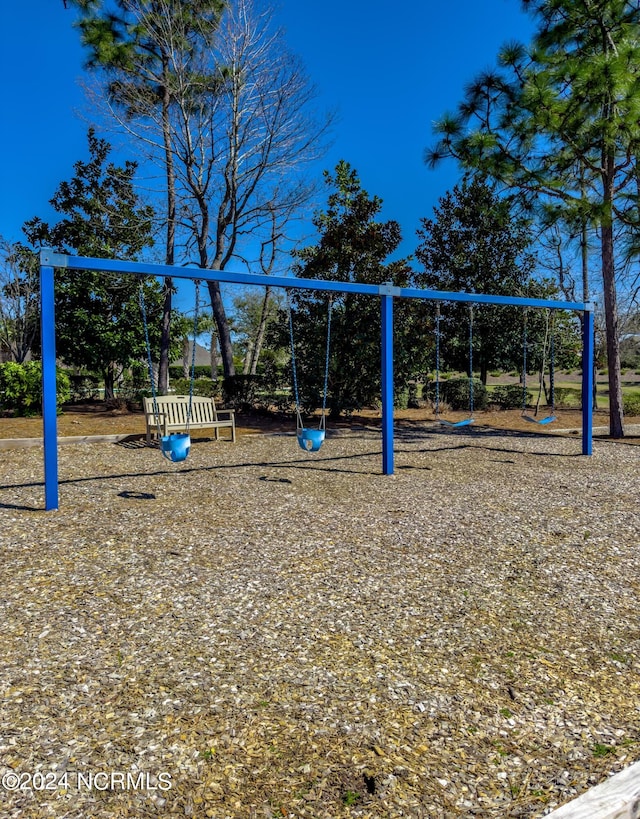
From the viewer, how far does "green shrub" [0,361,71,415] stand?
10.8m

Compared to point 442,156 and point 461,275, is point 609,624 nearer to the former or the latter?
point 442,156

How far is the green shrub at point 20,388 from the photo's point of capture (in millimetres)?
10828

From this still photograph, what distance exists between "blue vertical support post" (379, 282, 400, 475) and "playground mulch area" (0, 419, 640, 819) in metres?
1.29

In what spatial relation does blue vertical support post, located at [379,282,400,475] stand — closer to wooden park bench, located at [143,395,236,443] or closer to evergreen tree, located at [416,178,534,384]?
wooden park bench, located at [143,395,236,443]

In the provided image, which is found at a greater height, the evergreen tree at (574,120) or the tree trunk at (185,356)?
the evergreen tree at (574,120)

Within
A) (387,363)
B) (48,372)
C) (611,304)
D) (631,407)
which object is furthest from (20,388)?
(631,407)

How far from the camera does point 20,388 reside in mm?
10938

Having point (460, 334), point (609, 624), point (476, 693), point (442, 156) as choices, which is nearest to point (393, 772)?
point (476, 693)

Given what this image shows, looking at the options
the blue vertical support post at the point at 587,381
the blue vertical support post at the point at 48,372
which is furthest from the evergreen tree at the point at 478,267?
the blue vertical support post at the point at 48,372

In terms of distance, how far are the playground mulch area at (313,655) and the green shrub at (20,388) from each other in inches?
255

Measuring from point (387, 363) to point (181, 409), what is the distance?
11.5ft

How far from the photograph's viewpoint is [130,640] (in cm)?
273

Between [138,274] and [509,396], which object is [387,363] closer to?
[138,274]

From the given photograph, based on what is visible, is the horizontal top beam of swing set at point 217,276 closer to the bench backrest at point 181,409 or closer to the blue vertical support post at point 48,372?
the blue vertical support post at point 48,372
